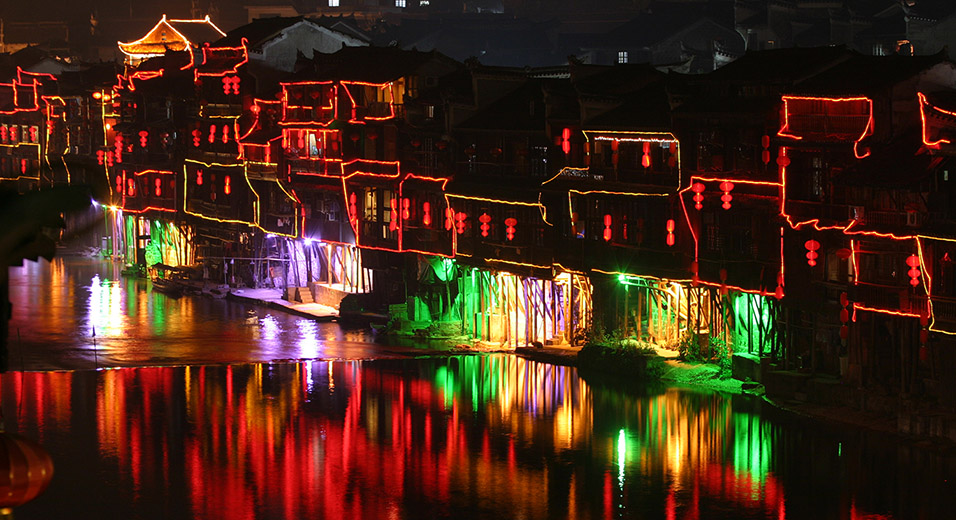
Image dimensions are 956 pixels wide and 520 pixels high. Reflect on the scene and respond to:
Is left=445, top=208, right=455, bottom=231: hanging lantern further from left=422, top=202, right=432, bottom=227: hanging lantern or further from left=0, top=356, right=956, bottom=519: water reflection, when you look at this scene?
left=0, top=356, right=956, bottom=519: water reflection

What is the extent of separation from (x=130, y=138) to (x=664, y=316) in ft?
173

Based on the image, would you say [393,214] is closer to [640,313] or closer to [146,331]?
[146,331]

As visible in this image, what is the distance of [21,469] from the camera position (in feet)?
45.6

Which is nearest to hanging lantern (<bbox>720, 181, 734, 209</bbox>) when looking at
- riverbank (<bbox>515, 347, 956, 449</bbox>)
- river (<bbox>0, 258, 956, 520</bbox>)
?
riverbank (<bbox>515, 347, 956, 449</bbox>)

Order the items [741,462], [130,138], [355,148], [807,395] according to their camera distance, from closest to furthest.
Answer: [741,462], [807,395], [355,148], [130,138]

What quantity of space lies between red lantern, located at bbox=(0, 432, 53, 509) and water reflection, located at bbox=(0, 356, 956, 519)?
858 inches

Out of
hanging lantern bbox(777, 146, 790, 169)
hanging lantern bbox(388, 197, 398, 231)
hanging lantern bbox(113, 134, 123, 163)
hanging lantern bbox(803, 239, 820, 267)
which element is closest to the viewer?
hanging lantern bbox(803, 239, 820, 267)

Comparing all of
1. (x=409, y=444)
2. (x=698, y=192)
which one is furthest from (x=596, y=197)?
(x=409, y=444)

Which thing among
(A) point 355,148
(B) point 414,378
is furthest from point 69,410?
(A) point 355,148

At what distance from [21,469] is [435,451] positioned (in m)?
28.9

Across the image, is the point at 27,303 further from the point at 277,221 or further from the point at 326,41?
the point at 326,41

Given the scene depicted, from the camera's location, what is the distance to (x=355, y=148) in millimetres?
69500

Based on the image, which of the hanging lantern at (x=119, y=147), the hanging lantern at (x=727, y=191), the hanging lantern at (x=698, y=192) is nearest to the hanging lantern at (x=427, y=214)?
the hanging lantern at (x=698, y=192)

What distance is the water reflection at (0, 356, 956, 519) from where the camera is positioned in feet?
119
